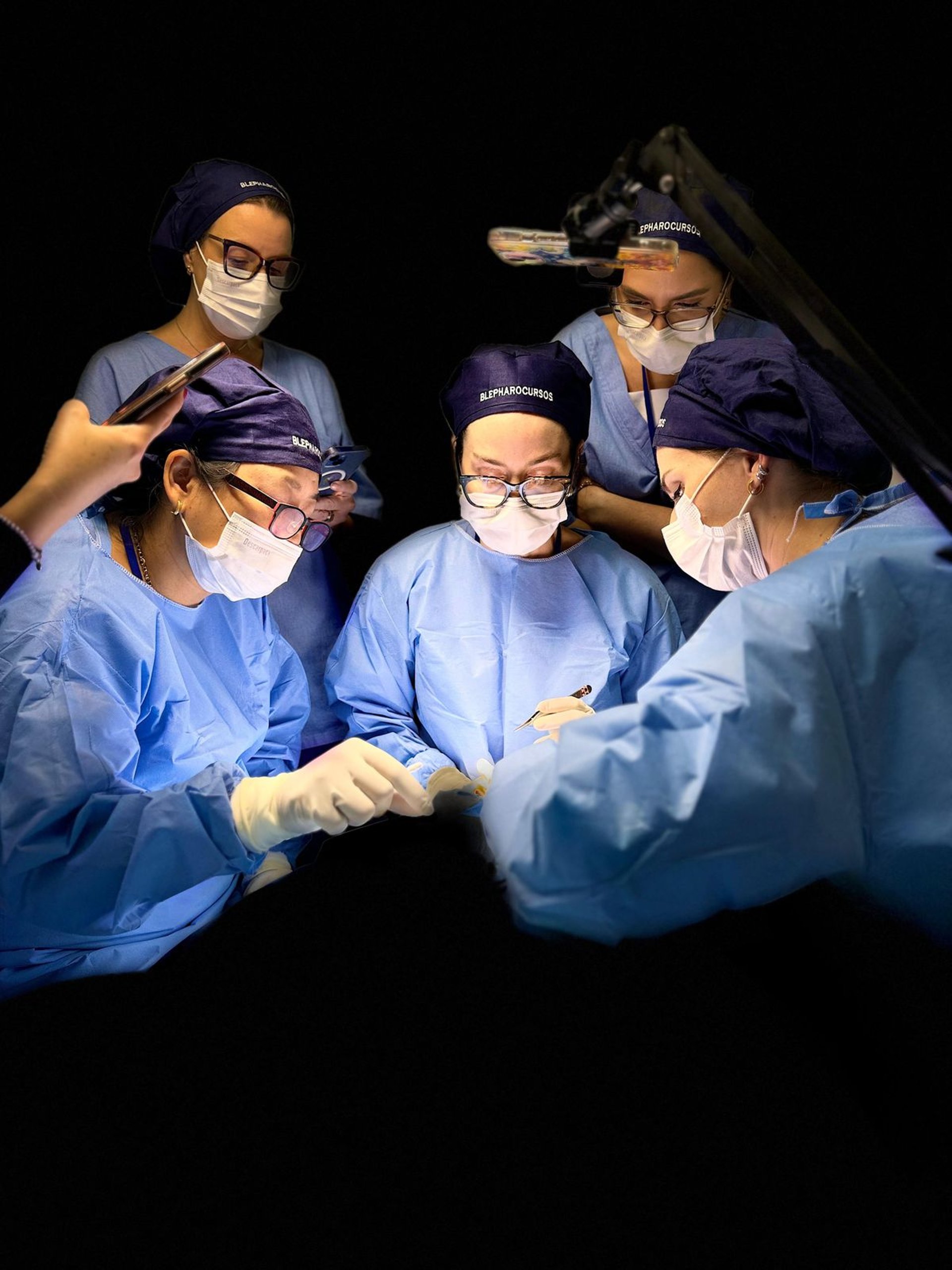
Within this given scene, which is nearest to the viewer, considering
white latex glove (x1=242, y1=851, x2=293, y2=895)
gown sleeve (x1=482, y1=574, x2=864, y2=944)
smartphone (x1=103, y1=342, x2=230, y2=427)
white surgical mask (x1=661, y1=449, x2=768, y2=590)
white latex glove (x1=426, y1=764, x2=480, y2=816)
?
gown sleeve (x1=482, y1=574, x2=864, y2=944)

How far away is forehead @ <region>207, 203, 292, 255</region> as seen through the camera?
283 cm

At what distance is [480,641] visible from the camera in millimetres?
2676

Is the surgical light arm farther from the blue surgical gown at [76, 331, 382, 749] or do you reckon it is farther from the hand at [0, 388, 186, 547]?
the blue surgical gown at [76, 331, 382, 749]

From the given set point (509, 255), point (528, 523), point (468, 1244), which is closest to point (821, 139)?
point (528, 523)

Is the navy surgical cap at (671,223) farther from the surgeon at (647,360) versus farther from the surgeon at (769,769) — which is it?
the surgeon at (769,769)

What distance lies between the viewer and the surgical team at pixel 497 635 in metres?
1.54

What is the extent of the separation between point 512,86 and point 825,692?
2.25 m

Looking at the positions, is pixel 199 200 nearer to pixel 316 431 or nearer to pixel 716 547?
pixel 316 431

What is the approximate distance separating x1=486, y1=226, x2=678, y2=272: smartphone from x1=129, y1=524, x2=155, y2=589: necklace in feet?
3.57

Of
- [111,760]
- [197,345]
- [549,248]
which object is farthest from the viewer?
[197,345]

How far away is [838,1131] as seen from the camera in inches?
62.9

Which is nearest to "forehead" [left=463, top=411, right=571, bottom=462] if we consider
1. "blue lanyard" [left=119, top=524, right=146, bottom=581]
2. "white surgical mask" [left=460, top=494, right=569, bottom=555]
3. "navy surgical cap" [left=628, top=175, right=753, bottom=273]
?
"white surgical mask" [left=460, top=494, right=569, bottom=555]

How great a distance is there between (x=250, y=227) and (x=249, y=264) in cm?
9

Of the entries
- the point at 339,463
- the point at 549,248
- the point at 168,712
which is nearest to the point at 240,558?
the point at 168,712
